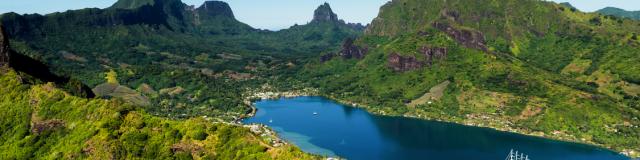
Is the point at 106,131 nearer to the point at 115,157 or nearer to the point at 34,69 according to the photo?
the point at 115,157

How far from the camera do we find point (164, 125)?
114 m

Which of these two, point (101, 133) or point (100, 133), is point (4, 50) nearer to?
point (100, 133)

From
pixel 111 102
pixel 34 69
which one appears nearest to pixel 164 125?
pixel 111 102

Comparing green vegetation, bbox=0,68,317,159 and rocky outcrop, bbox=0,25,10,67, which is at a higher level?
rocky outcrop, bbox=0,25,10,67

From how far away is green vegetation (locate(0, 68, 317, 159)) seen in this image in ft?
351

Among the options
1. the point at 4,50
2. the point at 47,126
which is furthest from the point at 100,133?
the point at 4,50

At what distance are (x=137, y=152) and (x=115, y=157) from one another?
3882 millimetres

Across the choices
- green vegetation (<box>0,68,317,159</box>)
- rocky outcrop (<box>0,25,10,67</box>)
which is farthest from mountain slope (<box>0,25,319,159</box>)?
rocky outcrop (<box>0,25,10,67</box>)

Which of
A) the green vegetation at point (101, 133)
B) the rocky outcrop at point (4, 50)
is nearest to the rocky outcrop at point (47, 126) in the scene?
the green vegetation at point (101, 133)

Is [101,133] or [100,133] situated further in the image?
[100,133]

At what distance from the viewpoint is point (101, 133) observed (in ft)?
368

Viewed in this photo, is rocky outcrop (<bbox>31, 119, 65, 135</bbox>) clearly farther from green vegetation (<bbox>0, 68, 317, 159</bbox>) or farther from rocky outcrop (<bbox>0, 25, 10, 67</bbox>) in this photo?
rocky outcrop (<bbox>0, 25, 10, 67</bbox>)

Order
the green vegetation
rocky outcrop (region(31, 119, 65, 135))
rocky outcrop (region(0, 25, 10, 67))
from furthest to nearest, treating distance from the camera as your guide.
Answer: rocky outcrop (region(0, 25, 10, 67))
rocky outcrop (region(31, 119, 65, 135))
the green vegetation

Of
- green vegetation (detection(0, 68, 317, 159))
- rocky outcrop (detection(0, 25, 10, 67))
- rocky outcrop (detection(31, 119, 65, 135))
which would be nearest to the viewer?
green vegetation (detection(0, 68, 317, 159))
